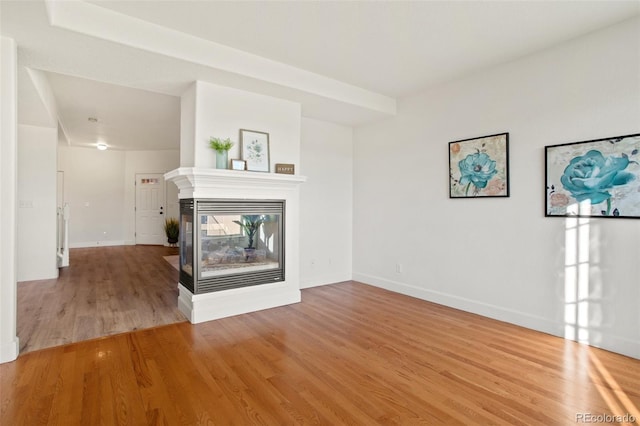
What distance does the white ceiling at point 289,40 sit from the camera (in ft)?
8.31

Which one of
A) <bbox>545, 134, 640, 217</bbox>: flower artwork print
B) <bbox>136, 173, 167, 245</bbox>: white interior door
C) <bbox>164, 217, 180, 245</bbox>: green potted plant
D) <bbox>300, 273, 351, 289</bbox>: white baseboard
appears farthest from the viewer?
<bbox>136, 173, 167, 245</bbox>: white interior door

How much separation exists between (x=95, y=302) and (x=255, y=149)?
273 cm

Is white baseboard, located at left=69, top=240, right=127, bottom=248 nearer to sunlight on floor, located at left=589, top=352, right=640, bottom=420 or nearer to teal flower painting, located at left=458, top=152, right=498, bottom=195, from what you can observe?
teal flower painting, located at left=458, top=152, right=498, bottom=195

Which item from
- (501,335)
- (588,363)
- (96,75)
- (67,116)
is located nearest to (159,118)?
(67,116)

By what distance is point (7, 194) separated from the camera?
260cm

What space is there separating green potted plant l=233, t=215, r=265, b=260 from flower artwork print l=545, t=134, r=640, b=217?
9.98 ft

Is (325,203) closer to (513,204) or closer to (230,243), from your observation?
(230,243)

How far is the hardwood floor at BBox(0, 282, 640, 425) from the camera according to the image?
76.3 inches

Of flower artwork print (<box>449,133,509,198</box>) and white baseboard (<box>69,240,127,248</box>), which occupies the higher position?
flower artwork print (<box>449,133,509,198</box>)

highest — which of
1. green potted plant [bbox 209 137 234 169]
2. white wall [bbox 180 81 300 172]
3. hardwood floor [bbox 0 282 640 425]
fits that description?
white wall [bbox 180 81 300 172]

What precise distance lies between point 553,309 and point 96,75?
16.3 feet

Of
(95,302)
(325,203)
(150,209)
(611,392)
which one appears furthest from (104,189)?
(611,392)

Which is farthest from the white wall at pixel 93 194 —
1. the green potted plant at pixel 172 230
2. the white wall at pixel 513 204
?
the white wall at pixel 513 204

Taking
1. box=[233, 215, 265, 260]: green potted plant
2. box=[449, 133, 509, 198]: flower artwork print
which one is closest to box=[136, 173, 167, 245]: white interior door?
box=[233, 215, 265, 260]: green potted plant
